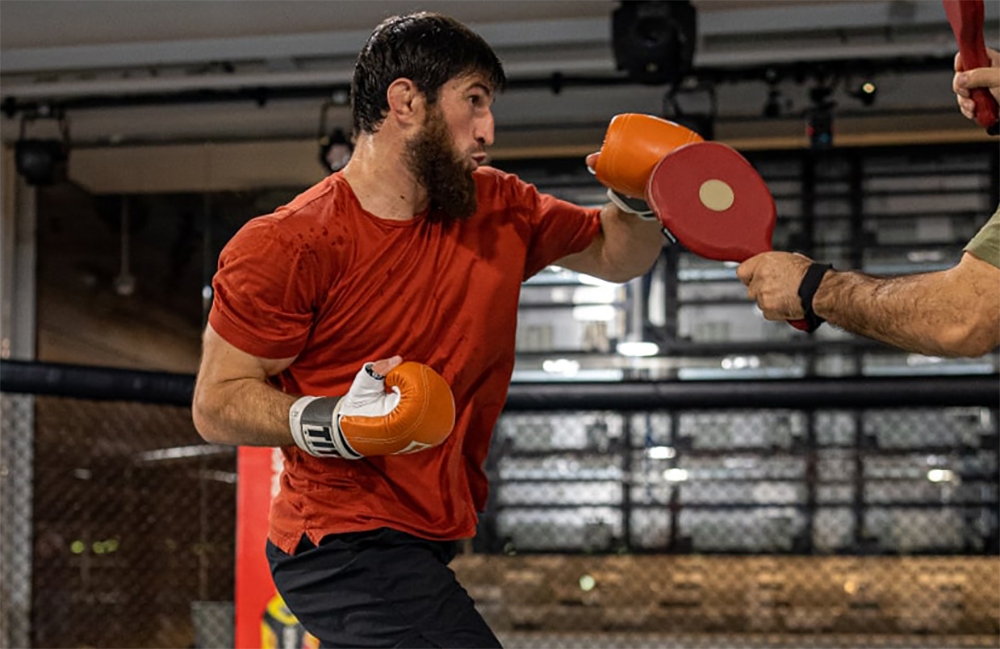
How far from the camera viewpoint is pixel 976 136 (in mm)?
5605

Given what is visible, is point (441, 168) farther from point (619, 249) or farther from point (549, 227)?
point (619, 249)

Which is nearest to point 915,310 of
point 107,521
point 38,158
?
point 38,158

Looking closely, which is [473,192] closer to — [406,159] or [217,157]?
[406,159]

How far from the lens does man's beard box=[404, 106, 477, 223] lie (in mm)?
1716

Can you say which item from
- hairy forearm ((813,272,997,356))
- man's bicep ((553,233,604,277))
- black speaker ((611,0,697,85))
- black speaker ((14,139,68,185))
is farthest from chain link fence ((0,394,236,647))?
hairy forearm ((813,272,997,356))

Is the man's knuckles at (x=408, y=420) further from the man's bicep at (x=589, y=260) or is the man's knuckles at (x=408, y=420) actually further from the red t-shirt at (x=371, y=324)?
the man's bicep at (x=589, y=260)

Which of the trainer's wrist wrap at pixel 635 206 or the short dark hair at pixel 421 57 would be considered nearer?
the short dark hair at pixel 421 57

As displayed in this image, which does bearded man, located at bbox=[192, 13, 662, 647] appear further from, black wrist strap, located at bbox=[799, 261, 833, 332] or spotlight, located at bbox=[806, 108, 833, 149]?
spotlight, located at bbox=[806, 108, 833, 149]

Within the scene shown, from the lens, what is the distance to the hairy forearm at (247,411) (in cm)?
161

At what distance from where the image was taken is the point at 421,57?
5.66 ft

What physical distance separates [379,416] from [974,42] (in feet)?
2.89

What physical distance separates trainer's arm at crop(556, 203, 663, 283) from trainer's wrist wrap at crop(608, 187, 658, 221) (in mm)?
35

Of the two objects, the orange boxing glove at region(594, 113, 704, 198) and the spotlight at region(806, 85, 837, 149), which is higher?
the spotlight at region(806, 85, 837, 149)

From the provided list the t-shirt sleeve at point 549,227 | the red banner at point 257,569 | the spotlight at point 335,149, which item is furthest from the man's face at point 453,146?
the spotlight at point 335,149
